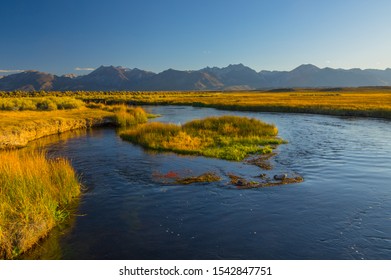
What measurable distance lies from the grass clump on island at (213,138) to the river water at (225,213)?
2.29m

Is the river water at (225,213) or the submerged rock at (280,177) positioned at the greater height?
the submerged rock at (280,177)

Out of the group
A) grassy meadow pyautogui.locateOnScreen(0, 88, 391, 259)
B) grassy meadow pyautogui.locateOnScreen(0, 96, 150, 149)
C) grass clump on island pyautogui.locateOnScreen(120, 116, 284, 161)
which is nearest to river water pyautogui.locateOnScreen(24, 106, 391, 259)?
grassy meadow pyautogui.locateOnScreen(0, 88, 391, 259)

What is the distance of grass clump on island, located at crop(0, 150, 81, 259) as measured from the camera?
11.4 m

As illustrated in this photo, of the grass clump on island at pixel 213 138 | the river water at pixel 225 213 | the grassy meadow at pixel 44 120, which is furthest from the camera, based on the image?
the grassy meadow at pixel 44 120

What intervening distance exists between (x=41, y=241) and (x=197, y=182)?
9.61 metres

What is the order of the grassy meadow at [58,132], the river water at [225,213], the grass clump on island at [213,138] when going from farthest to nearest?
1. the grass clump on island at [213,138]
2. the grassy meadow at [58,132]
3. the river water at [225,213]

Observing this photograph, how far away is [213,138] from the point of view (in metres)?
33.2

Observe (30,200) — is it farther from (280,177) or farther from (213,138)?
(213,138)

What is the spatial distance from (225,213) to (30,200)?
8096 millimetres

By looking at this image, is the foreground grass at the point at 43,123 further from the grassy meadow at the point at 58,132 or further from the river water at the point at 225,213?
the river water at the point at 225,213

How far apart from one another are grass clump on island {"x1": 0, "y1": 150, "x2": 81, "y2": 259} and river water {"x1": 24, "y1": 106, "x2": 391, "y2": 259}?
58 centimetres

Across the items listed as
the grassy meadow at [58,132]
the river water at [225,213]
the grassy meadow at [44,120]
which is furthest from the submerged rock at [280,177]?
the grassy meadow at [44,120]

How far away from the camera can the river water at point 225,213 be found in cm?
1174
